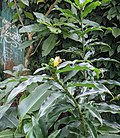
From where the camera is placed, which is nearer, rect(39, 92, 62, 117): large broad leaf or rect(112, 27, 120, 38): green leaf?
rect(39, 92, 62, 117): large broad leaf

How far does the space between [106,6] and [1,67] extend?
2215mm

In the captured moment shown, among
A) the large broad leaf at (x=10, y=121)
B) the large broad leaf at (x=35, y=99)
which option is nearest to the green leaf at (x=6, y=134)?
the large broad leaf at (x=10, y=121)

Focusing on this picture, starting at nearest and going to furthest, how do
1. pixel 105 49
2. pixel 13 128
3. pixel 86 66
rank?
pixel 86 66, pixel 13 128, pixel 105 49

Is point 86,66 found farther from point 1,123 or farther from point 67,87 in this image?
point 1,123

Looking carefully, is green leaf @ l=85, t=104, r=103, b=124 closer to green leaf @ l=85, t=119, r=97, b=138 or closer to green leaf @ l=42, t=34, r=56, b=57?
green leaf @ l=85, t=119, r=97, b=138

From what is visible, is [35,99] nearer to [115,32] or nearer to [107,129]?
[107,129]

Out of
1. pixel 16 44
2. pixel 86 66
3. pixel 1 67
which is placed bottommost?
pixel 1 67

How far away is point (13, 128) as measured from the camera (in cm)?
133

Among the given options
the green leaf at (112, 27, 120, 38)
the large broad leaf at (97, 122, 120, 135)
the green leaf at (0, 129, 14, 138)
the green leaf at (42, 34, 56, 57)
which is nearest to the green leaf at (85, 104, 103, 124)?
the large broad leaf at (97, 122, 120, 135)

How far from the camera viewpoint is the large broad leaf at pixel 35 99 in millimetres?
1007

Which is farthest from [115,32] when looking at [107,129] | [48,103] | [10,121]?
[48,103]

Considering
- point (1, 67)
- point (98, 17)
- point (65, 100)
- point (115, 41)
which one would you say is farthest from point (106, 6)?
point (1, 67)

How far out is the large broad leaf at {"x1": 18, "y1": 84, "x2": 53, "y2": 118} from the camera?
101 centimetres

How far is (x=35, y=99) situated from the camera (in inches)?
41.4
